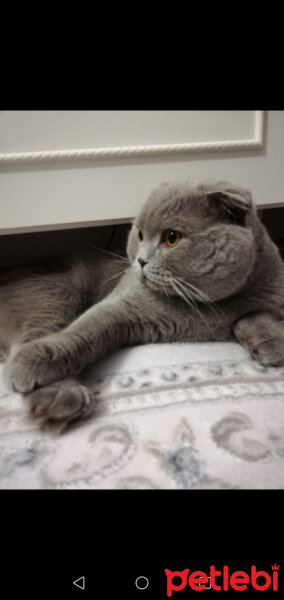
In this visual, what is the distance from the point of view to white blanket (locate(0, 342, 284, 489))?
0.53 meters

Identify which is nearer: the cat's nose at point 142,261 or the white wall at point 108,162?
the cat's nose at point 142,261

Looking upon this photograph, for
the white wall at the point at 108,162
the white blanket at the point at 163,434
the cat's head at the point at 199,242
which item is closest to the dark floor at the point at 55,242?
the white wall at the point at 108,162

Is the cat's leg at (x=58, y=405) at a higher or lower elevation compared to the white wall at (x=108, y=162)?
lower

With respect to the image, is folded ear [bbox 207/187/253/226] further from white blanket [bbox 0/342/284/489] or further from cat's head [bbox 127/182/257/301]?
white blanket [bbox 0/342/284/489]

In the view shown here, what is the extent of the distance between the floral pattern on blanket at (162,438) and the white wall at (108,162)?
57 cm

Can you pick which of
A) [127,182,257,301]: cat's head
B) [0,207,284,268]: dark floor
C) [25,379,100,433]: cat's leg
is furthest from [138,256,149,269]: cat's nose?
[0,207,284,268]: dark floor

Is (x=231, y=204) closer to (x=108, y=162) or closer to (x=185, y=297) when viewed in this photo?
(x=185, y=297)

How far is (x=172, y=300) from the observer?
88cm

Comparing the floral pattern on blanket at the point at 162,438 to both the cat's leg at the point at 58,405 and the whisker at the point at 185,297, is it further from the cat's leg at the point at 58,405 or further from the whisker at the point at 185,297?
the whisker at the point at 185,297

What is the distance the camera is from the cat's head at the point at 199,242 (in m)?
0.78

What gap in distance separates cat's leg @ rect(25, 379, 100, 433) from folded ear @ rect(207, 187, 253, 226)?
45cm
